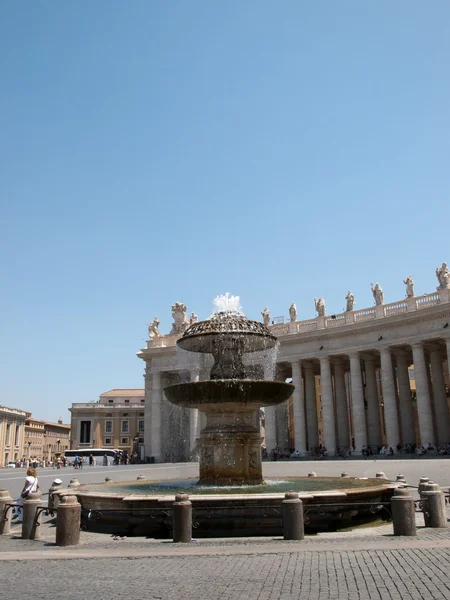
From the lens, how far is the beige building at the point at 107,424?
13275 cm

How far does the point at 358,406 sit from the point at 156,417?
23.9 metres

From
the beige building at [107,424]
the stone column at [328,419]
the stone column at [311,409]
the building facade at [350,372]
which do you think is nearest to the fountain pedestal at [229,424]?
the building facade at [350,372]

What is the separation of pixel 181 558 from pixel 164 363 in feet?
196

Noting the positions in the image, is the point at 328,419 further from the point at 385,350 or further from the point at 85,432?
the point at 85,432

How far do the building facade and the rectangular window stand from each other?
66696mm

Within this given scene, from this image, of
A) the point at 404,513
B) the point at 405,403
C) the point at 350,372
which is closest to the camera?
the point at 404,513

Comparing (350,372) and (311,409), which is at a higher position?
(350,372)

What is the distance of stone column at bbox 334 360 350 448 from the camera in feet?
200

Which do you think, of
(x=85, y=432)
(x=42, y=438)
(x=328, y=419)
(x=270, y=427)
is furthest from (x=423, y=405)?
(x=42, y=438)

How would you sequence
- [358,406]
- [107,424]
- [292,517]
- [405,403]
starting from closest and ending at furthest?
[292,517]
[358,406]
[405,403]
[107,424]

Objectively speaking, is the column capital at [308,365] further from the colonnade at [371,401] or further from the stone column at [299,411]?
the stone column at [299,411]

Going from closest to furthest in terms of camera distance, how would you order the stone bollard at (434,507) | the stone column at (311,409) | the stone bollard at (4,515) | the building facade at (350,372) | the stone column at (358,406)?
the stone bollard at (434,507) < the stone bollard at (4,515) < the building facade at (350,372) < the stone column at (358,406) < the stone column at (311,409)

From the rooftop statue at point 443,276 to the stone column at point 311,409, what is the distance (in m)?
17.7

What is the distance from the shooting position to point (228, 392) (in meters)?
17.6
